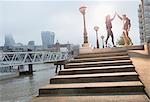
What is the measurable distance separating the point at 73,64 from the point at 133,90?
4.17 metres

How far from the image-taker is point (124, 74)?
8.04m

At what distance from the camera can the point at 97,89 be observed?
284 inches

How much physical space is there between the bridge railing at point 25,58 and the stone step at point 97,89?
5177 cm

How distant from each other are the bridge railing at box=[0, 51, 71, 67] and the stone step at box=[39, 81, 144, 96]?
5177cm

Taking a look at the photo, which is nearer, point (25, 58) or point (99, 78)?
point (99, 78)

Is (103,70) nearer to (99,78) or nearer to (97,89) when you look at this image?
(99,78)

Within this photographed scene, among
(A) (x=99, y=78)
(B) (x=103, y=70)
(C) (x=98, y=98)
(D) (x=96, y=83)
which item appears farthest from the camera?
(B) (x=103, y=70)

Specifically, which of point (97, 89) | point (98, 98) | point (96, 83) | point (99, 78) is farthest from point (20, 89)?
point (98, 98)

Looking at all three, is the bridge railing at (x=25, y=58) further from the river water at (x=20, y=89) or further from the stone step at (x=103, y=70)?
the stone step at (x=103, y=70)

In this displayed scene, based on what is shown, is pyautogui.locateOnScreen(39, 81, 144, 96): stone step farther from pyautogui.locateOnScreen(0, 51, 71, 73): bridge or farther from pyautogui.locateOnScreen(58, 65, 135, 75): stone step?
pyautogui.locateOnScreen(0, 51, 71, 73): bridge

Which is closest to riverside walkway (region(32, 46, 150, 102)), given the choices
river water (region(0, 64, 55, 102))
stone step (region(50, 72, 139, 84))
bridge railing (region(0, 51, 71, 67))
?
stone step (region(50, 72, 139, 84))

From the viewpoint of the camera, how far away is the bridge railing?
61938 mm

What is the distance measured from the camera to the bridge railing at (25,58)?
61.9 metres

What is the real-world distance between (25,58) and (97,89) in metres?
61.7
